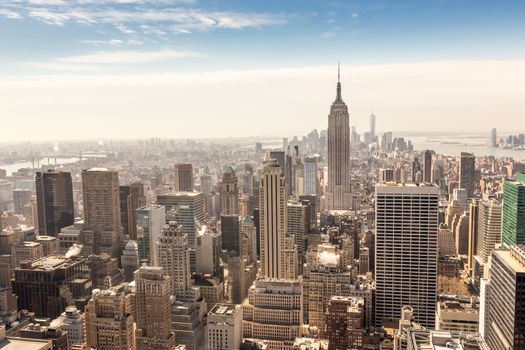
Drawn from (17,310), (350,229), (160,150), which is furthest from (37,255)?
(350,229)

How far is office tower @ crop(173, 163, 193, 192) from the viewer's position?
58.5 ft

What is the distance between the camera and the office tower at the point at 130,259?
48.2 feet

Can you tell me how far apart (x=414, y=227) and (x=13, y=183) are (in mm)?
11380

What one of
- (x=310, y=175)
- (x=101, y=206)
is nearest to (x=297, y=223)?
(x=101, y=206)

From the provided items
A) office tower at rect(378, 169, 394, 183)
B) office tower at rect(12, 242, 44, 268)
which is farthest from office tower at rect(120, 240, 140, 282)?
office tower at rect(378, 169, 394, 183)

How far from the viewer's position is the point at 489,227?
14.9 m

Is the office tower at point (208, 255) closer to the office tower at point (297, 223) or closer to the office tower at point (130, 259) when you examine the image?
the office tower at point (130, 259)

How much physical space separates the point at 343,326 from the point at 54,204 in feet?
39.0

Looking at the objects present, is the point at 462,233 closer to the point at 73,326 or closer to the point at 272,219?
the point at 272,219

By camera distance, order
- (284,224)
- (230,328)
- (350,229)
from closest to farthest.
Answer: (230,328) < (284,224) < (350,229)

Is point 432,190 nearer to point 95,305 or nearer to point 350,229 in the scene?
point 350,229

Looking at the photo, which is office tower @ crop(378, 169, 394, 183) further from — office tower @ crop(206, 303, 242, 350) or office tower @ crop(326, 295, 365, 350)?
office tower @ crop(206, 303, 242, 350)

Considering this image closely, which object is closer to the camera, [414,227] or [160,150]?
[414,227]

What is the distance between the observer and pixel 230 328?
34.0 feet
